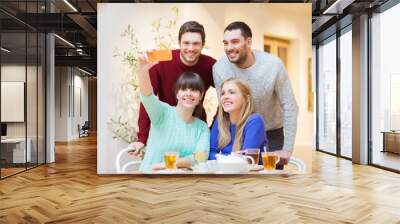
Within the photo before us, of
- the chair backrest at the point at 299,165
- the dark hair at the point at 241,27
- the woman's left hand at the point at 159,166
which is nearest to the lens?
the woman's left hand at the point at 159,166

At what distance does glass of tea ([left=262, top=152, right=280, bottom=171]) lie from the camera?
20.3 ft

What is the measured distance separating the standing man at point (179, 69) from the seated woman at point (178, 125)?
0.07 meters

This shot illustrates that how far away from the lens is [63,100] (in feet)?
53.2

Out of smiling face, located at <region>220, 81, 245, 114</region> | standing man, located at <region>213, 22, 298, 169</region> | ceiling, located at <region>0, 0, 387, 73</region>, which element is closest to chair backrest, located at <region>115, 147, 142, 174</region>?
smiling face, located at <region>220, 81, 245, 114</region>

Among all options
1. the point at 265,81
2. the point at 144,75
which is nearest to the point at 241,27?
the point at 265,81

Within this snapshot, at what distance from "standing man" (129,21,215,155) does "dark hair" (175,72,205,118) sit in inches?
1.7

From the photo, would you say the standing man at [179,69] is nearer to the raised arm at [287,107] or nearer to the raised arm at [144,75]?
the raised arm at [144,75]

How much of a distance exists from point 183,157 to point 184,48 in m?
1.59

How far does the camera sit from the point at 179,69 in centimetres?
629

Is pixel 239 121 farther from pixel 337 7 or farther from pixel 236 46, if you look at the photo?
pixel 337 7

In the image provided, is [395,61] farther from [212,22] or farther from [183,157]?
[183,157]

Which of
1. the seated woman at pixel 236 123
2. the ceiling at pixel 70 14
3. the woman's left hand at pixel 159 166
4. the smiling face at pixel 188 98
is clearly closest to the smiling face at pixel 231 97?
the seated woman at pixel 236 123

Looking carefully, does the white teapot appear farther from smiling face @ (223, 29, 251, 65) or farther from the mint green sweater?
smiling face @ (223, 29, 251, 65)

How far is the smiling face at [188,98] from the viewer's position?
6207mm
